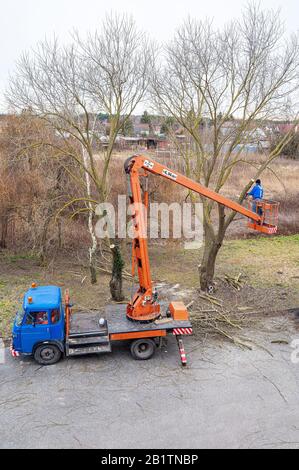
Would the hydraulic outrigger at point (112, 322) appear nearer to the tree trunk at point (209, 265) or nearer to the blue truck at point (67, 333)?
the blue truck at point (67, 333)

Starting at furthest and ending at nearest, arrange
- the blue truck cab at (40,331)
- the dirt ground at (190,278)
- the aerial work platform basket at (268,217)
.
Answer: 1. the dirt ground at (190,278)
2. the aerial work platform basket at (268,217)
3. the blue truck cab at (40,331)

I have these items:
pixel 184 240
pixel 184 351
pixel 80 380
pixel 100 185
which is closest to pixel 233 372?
pixel 184 351

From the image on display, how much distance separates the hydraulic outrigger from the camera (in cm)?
1079

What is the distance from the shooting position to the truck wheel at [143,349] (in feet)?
36.5

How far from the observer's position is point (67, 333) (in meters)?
11.1

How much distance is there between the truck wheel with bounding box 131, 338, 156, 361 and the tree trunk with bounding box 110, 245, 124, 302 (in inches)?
152

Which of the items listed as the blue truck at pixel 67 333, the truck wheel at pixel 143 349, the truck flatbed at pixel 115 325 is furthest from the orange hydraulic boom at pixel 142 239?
the truck wheel at pixel 143 349

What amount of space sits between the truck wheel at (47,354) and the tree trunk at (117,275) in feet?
13.8

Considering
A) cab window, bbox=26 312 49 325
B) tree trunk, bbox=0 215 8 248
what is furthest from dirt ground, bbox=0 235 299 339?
cab window, bbox=26 312 49 325

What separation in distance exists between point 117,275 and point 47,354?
435 cm

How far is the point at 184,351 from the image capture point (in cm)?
1120

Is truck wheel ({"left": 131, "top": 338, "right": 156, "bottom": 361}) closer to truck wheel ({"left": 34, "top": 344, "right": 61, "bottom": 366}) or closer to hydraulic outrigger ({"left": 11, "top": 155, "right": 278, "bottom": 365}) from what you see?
hydraulic outrigger ({"left": 11, "top": 155, "right": 278, "bottom": 365})
